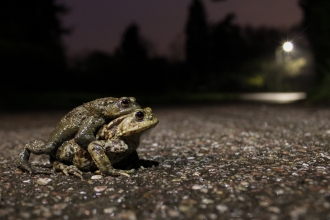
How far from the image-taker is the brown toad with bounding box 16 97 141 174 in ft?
10.2

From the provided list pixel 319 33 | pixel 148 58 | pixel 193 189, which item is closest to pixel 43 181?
pixel 193 189

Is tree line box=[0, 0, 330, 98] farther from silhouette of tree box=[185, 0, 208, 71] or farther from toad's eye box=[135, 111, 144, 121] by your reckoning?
toad's eye box=[135, 111, 144, 121]

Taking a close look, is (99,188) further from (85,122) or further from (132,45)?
(132,45)

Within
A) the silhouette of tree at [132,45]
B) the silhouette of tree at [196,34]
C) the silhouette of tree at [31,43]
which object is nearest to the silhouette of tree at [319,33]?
the silhouette of tree at [31,43]

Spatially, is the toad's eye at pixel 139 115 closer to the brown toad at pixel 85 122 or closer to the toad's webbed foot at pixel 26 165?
the brown toad at pixel 85 122

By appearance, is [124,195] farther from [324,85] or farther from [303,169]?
[324,85]

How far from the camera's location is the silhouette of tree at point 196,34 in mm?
36938

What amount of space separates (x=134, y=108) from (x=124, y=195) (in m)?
0.96

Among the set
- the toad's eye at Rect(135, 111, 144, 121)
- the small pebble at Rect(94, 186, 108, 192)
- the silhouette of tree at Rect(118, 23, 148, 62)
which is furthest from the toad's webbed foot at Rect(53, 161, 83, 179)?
the silhouette of tree at Rect(118, 23, 148, 62)

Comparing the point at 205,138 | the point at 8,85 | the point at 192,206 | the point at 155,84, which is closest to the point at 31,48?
the point at 8,85

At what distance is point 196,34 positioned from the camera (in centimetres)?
3681

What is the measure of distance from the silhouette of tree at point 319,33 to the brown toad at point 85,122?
43.6 feet

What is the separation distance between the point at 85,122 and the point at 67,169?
0.51 m

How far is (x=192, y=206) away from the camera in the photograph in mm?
2328
